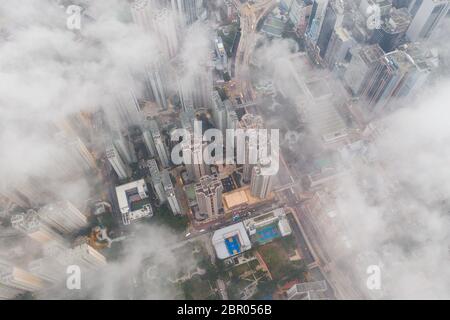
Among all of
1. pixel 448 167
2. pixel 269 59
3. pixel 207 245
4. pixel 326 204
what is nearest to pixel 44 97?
pixel 207 245

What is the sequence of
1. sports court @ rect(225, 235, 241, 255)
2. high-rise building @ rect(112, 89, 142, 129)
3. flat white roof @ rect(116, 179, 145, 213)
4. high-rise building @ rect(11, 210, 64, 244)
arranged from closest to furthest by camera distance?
1. high-rise building @ rect(11, 210, 64, 244)
2. sports court @ rect(225, 235, 241, 255)
3. flat white roof @ rect(116, 179, 145, 213)
4. high-rise building @ rect(112, 89, 142, 129)

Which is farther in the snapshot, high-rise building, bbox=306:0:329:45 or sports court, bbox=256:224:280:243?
high-rise building, bbox=306:0:329:45

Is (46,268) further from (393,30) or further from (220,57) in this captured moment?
(393,30)

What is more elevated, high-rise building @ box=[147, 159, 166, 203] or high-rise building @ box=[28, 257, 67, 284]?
high-rise building @ box=[147, 159, 166, 203]

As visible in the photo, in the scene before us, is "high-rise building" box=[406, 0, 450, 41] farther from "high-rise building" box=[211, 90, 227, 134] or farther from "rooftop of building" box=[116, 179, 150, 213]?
"rooftop of building" box=[116, 179, 150, 213]

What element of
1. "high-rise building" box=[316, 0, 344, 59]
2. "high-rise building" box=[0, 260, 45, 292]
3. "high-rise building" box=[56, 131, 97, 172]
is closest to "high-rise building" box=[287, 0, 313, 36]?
"high-rise building" box=[316, 0, 344, 59]

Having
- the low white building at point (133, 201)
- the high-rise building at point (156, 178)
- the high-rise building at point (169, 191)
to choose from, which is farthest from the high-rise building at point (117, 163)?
the high-rise building at point (169, 191)

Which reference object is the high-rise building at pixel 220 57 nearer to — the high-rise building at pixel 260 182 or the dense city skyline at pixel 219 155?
the dense city skyline at pixel 219 155
